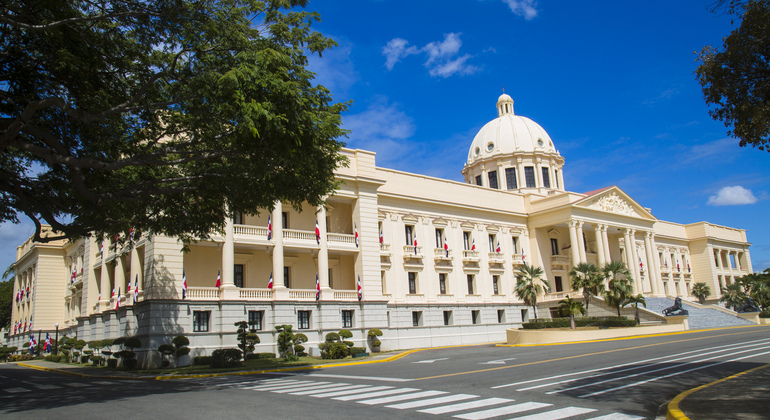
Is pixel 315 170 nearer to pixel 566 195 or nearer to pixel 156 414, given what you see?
pixel 156 414

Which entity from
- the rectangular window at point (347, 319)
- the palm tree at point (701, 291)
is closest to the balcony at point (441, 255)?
the rectangular window at point (347, 319)

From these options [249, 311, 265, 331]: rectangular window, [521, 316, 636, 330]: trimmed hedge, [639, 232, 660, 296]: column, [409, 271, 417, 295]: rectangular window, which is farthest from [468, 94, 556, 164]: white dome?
[249, 311, 265, 331]: rectangular window

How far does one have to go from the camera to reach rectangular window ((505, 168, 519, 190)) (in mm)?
67875

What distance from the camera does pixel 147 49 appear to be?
53.0ft

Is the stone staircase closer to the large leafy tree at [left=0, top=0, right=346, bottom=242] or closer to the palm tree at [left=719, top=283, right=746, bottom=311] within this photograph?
the palm tree at [left=719, top=283, right=746, bottom=311]

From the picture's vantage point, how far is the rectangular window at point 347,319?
123ft

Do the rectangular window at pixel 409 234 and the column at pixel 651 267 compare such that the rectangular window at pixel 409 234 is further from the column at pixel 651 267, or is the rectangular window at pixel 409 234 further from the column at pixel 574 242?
the column at pixel 651 267

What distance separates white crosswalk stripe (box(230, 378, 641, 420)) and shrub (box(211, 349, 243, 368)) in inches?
431

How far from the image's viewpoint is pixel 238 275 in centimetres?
3747

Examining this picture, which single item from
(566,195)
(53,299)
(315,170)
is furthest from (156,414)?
(53,299)

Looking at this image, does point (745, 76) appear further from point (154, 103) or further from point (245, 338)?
point (245, 338)

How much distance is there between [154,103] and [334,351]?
18.8 meters

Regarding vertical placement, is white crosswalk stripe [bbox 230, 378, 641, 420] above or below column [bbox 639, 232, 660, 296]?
below

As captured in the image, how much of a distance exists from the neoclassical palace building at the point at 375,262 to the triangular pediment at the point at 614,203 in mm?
207
